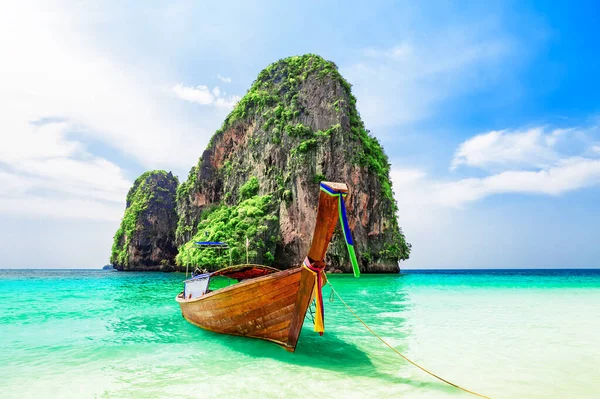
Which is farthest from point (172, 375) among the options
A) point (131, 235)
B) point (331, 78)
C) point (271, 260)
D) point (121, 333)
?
point (131, 235)

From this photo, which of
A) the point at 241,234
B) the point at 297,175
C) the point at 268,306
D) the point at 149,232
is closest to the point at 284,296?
the point at 268,306

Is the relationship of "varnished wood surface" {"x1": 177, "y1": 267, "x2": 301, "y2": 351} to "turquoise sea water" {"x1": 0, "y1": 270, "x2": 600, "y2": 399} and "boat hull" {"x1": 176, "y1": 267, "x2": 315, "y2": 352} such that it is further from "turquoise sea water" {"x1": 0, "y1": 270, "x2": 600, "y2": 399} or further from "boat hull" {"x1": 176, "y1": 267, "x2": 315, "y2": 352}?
"turquoise sea water" {"x1": 0, "y1": 270, "x2": 600, "y2": 399}

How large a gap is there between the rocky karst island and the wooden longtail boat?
25078mm

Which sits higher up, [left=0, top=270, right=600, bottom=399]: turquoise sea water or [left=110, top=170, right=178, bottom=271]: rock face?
[left=110, top=170, right=178, bottom=271]: rock face

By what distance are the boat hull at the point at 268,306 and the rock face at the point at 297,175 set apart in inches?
1021

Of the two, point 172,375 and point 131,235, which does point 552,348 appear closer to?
point 172,375

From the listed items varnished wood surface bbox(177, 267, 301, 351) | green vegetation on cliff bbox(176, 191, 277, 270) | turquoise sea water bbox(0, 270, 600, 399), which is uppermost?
green vegetation on cliff bbox(176, 191, 277, 270)

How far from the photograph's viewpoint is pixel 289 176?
39656 millimetres

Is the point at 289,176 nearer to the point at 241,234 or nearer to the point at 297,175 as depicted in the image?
the point at 297,175

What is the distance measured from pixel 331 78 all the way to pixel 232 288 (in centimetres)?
3971

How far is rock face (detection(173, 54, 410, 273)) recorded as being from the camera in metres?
37.3

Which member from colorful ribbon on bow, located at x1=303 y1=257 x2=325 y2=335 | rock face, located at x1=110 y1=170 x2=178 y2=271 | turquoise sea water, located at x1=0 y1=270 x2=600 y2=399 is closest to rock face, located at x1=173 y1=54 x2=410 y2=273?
rock face, located at x1=110 y1=170 x2=178 y2=271

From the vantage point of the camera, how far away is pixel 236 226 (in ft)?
124

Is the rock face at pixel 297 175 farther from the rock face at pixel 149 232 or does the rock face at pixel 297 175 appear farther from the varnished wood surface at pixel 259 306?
the varnished wood surface at pixel 259 306
